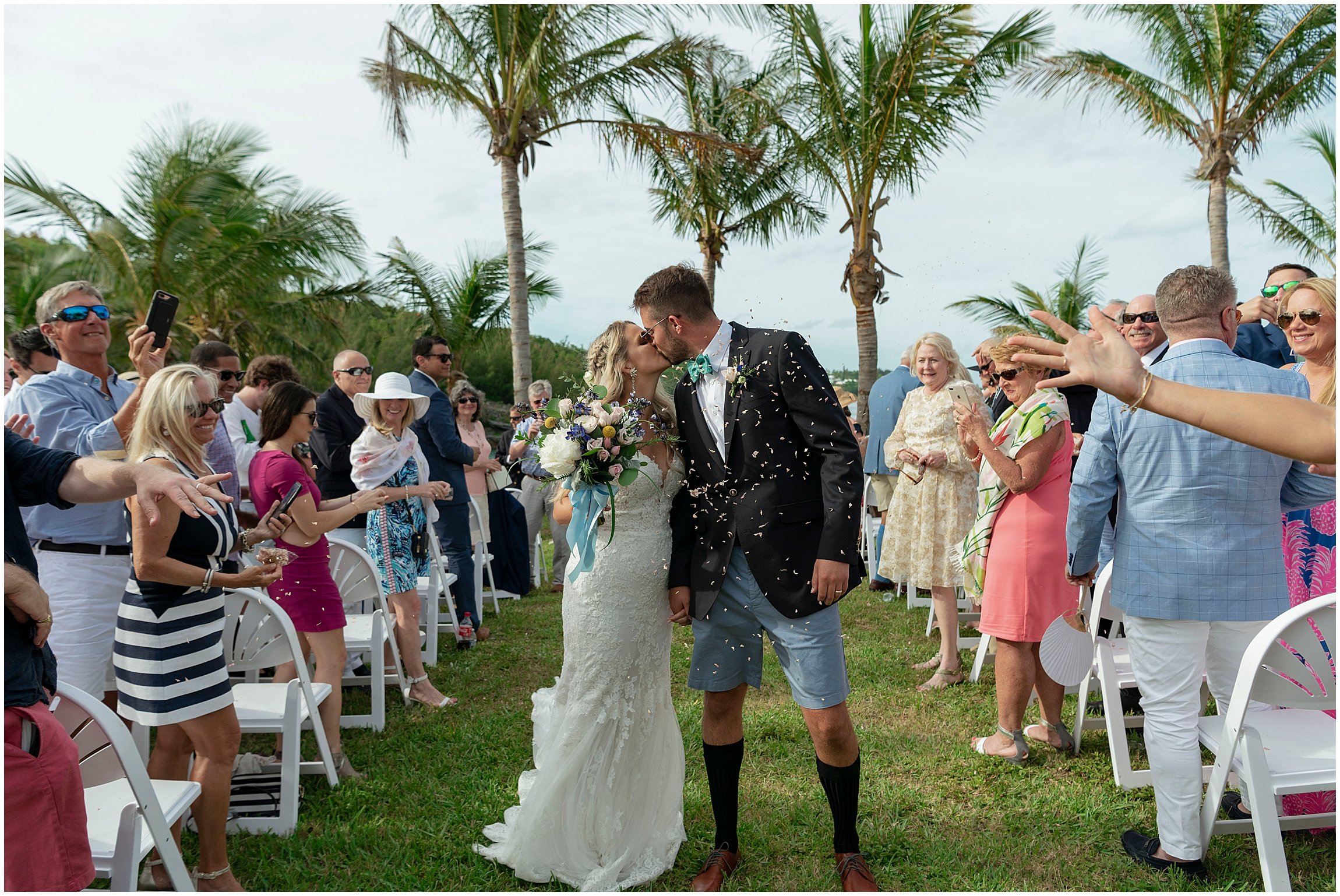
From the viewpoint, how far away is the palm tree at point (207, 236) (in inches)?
637

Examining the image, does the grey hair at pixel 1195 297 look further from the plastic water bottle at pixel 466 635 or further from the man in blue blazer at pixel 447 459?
the plastic water bottle at pixel 466 635

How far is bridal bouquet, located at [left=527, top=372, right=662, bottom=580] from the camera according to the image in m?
3.16

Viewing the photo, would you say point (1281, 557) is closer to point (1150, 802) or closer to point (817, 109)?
point (1150, 802)

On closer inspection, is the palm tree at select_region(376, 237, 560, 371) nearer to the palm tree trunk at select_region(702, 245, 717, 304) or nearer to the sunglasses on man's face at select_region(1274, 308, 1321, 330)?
the palm tree trunk at select_region(702, 245, 717, 304)

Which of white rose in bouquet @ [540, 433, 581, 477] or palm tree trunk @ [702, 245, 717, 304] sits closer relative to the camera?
white rose in bouquet @ [540, 433, 581, 477]

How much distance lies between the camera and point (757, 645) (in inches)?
128

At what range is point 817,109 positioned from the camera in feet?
48.3

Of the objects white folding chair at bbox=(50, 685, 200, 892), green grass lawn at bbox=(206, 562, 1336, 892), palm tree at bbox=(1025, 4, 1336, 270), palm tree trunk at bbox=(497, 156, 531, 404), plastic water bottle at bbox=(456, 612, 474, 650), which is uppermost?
palm tree at bbox=(1025, 4, 1336, 270)

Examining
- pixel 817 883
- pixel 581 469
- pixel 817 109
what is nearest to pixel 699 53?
pixel 817 109

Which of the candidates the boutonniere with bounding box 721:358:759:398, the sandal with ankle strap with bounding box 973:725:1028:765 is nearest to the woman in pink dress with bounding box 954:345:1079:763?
the sandal with ankle strap with bounding box 973:725:1028:765

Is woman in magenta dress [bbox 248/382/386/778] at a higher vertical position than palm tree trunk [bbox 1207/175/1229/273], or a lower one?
lower

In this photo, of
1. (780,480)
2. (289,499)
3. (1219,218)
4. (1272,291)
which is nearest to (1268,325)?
(1272,291)

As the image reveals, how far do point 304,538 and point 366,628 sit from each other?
4.38 feet

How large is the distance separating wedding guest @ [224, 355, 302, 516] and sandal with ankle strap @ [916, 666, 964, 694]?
4740 mm
